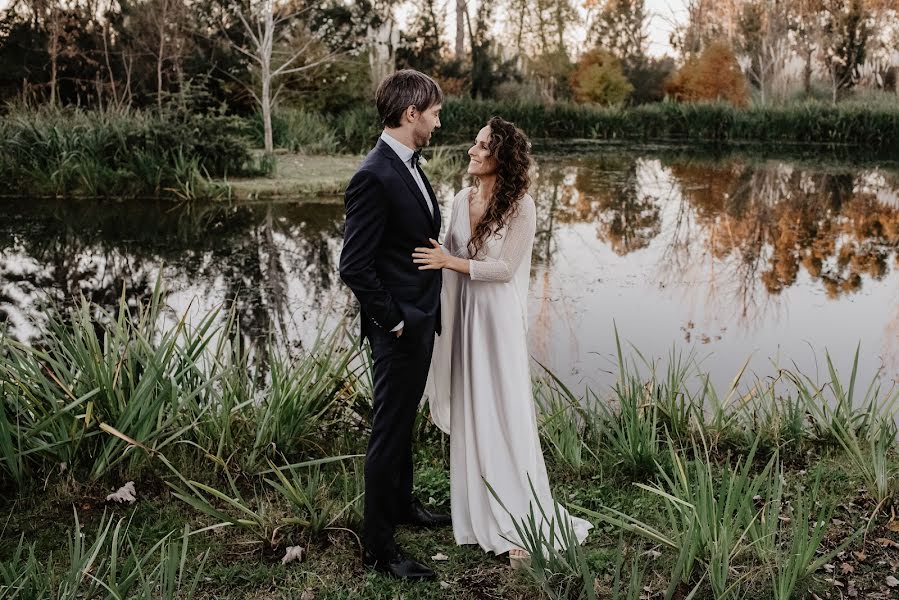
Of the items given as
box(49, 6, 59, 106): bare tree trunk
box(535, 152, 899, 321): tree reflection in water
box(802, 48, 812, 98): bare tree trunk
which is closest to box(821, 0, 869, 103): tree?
box(802, 48, 812, 98): bare tree trunk

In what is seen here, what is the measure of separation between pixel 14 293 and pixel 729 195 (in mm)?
10391

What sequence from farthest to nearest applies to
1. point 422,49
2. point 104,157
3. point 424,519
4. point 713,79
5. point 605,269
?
point 713,79 → point 422,49 → point 104,157 → point 605,269 → point 424,519

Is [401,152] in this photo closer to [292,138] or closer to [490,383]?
[490,383]

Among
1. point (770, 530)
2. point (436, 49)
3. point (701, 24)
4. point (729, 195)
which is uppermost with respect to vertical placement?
point (701, 24)

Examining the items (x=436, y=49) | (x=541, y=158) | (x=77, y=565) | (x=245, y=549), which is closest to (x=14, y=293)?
(x=245, y=549)

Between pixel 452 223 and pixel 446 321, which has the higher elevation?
pixel 452 223

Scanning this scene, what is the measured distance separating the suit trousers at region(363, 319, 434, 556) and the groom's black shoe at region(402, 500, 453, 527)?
399 mm

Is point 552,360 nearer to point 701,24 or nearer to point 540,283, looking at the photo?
point 540,283

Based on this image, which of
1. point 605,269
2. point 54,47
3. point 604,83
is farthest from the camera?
point 604,83

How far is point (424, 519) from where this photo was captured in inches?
135

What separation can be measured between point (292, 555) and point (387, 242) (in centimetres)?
122

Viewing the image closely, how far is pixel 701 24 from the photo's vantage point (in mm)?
35281

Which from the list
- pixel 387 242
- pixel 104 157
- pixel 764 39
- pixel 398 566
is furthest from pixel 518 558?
pixel 764 39

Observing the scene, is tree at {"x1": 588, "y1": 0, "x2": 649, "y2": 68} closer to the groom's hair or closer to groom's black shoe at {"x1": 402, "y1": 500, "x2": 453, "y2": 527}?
groom's black shoe at {"x1": 402, "y1": 500, "x2": 453, "y2": 527}
